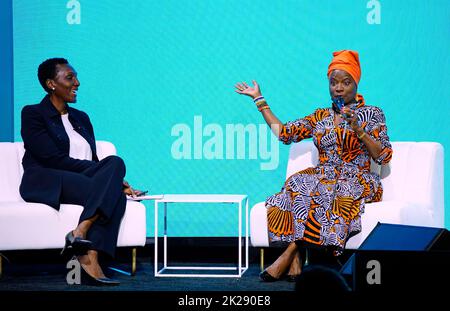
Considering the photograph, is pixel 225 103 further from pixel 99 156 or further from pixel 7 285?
pixel 7 285

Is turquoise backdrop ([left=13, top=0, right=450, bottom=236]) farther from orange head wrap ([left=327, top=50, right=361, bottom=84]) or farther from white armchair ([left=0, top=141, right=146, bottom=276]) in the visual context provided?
white armchair ([left=0, top=141, right=146, bottom=276])

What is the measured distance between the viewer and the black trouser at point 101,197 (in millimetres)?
3980

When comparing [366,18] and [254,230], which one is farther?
[366,18]

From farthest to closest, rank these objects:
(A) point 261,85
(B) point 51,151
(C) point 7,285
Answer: (A) point 261,85, (B) point 51,151, (C) point 7,285

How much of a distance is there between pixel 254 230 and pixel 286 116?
111 cm

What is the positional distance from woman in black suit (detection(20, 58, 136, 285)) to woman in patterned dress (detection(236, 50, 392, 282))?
886 millimetres

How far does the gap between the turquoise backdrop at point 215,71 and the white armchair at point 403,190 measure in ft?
1.70

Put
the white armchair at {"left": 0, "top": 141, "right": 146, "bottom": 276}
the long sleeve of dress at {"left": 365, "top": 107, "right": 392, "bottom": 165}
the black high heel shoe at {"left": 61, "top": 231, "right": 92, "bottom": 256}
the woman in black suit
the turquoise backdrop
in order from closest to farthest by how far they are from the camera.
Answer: the black high heel shoe at {"left": 61, "top": 231, "right": 92, "bottom": 256} < the woman in black suit < the white armchair at {"left": 0, "top": 141, "right": 146, "bottom": 276} < the long sleeve of dress at {"left": 365, "top": 107, "right": 392, "bottom": 165} < the turquoise backdrop

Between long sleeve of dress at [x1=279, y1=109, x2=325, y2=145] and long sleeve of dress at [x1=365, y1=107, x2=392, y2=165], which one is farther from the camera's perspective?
long sleeve of dress at [x1=279, y1=109, x2=325, y2=145]

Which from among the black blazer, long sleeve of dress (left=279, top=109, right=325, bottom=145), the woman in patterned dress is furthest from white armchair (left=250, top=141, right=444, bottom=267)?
the black blazer

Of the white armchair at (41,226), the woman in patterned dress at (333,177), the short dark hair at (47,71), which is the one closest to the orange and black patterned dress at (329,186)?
the woman in patterned dress at (333,177)

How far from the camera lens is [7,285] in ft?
13.1

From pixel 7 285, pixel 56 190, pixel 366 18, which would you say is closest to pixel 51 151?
pixel 56 190

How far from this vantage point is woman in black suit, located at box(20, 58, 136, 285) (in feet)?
13.0
